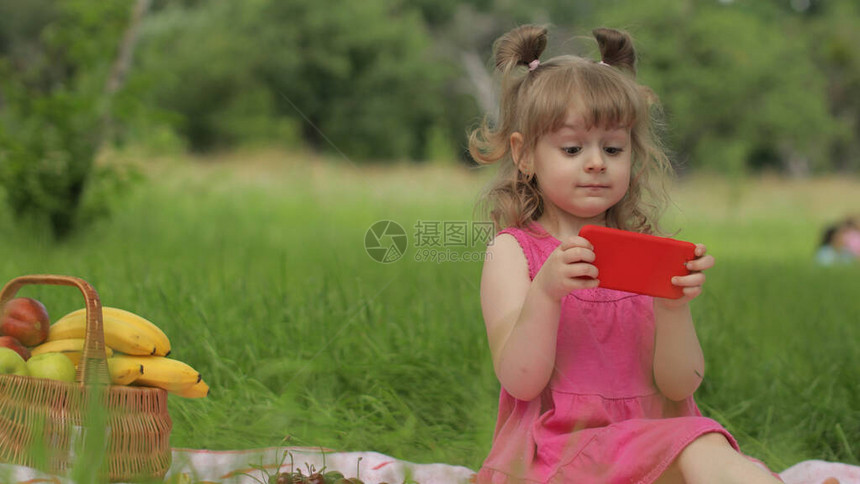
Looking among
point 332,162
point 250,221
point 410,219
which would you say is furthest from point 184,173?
point 410,219

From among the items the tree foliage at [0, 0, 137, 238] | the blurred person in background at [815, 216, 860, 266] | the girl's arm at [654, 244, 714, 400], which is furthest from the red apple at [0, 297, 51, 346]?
the blurred person in background at [815, 216, 860, 266]

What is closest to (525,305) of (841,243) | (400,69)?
(841,243)

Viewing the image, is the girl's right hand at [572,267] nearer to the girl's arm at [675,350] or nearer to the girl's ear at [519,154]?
the girl's arm at [675,350]

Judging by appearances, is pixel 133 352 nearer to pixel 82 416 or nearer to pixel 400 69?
pixel 82 416

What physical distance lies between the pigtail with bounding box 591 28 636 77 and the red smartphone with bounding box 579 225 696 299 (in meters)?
0.52

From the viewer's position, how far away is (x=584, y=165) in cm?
160

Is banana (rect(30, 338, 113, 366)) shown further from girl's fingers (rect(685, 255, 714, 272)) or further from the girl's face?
girl's fingers (rect(685, 255, 714, 272))

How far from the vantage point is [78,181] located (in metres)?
4.91

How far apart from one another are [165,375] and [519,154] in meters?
0.84

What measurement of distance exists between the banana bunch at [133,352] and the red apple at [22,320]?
4 centimetres

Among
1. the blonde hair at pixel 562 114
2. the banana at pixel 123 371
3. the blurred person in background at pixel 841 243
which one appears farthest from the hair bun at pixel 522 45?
the blurred person in background at pixel 841 243

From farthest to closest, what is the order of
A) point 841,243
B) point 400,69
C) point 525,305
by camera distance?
point 400,69, point 841,243, point 525,305

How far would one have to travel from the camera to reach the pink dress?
1.51 meters

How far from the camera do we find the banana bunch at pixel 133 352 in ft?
5.66
